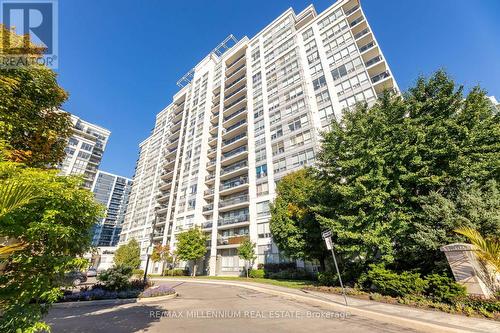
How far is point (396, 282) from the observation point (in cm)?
1126

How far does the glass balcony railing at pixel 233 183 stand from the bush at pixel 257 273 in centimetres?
1471

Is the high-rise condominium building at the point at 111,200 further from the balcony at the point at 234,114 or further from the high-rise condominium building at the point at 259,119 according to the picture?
the balcony at the point at 234,114

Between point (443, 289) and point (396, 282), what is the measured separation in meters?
1.97

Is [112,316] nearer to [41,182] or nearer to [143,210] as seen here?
[41,182]

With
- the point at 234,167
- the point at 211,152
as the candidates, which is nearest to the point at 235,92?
the point at 211,152

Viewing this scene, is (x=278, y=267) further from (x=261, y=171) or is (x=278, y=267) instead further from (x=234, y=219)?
(x=261, y=171)

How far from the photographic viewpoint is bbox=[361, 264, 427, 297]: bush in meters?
10.6

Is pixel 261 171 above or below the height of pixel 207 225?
above

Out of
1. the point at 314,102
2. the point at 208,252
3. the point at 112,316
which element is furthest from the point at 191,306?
the point at 314,102

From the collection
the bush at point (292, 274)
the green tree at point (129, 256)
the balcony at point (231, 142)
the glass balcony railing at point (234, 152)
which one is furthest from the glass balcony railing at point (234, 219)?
the green tree at point (129, 256)

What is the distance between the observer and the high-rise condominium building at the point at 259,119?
3453 cm

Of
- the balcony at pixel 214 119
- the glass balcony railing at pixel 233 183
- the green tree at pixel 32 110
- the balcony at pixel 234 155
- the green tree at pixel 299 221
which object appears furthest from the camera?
the balcony at pixel 214 119

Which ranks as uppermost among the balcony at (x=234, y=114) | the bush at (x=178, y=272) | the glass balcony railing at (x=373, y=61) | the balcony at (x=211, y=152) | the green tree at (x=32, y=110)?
the balcony at (x=234, y=114)

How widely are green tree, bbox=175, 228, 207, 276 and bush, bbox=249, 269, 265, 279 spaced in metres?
9.44
